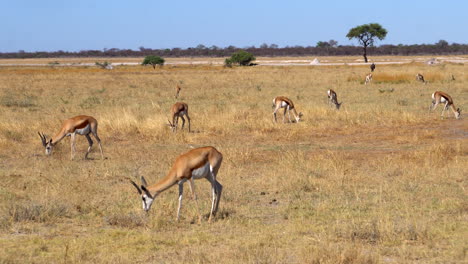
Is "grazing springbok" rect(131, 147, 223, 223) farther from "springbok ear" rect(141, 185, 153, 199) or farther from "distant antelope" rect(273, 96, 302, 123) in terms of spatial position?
"distant antelope" rect(273, 96, 302, 123)

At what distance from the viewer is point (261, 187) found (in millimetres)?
10547

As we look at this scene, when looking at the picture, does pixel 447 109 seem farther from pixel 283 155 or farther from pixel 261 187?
pixel 261 187

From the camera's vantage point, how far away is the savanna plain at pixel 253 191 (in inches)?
273

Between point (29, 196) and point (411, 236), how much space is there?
5615 mm

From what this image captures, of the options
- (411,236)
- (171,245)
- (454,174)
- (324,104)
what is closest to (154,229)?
(171,245)

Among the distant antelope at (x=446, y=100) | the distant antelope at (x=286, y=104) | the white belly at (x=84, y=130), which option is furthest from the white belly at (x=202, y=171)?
the distant antelope at (x=446, y=100)

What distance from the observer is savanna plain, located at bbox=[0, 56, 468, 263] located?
273 inches

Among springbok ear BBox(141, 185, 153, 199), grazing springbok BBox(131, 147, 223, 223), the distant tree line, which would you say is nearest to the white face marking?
grazing springbok BBox(131, 147, 223, 223)

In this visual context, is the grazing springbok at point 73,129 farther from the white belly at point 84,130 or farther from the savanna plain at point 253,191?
the savanna plain at point 253,191

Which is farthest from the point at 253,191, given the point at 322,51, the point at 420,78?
the point at 322,51

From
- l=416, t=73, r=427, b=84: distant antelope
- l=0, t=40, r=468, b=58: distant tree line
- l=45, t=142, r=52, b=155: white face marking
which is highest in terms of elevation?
l=45, t=142, r=52, b=155: white face marking

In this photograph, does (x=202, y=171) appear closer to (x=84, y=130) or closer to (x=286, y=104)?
(x=84, y=130)

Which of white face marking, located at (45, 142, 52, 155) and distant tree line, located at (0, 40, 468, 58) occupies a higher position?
white face marking, located at (45, 142, 52, 155)

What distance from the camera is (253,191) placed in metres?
10.3
